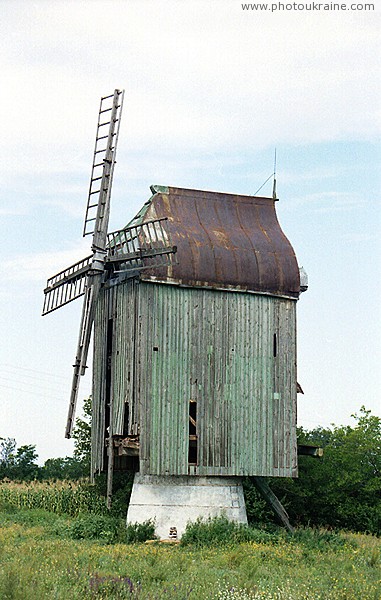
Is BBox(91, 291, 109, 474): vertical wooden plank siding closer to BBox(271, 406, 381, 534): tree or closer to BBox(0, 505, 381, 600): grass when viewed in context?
BBox(0, 505, 381, 600): grass

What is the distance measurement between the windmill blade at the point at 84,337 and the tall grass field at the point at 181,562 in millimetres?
2673

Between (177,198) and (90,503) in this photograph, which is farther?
(90,503)

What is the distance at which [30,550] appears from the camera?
727 inches

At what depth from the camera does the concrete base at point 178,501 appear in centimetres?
2241

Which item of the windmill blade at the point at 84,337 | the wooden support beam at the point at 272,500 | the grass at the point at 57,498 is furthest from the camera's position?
the grass at the point at 57,498

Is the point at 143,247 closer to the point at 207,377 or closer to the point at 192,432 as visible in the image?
the point at 207,377

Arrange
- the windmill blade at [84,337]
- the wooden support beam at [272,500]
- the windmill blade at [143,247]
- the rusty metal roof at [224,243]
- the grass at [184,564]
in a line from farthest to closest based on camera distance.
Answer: the wooden support beam at [272,500] → the windmill blade at [84,337] → the rusty metal roof at [224,243] → the windmill blade at [143,247] → the grass at [184,564]

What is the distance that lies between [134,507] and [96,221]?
281 inches

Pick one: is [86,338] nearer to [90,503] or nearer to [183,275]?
[183,275]

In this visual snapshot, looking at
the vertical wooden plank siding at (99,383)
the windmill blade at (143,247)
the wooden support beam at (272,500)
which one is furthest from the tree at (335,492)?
the windmill blade at (143,247)

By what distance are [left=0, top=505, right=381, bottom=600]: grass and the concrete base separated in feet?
1.58

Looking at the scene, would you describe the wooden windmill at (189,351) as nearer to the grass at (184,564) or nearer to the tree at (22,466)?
the grass at (184,564)

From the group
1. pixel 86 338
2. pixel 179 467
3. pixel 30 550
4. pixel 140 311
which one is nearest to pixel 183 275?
pixel 140 311

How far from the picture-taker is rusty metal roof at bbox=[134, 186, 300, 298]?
2308 cm
